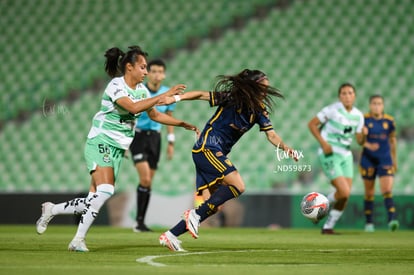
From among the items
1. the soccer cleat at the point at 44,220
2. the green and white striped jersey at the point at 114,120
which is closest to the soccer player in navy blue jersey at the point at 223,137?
the green and white striped jersey at the point at 114,120

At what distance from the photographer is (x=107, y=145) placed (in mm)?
7863

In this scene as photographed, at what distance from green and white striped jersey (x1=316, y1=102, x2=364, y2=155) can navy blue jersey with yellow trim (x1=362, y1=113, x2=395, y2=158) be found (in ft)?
4.92

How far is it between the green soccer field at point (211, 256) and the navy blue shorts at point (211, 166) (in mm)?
689

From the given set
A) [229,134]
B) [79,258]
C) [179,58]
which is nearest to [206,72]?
[179,58]

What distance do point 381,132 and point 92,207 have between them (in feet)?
22.9

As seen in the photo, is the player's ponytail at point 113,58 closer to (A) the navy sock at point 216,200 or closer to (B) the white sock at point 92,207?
(B) the white sock at point 92,207

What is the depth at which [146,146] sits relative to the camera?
11781mm

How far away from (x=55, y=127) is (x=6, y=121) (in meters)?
1.13

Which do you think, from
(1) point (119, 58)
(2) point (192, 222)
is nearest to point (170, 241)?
(2) point (192, 222)

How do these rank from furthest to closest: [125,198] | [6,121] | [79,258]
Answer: [6,121]
[125,198]
[79,258]

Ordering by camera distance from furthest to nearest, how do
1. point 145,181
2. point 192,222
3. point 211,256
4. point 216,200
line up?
point 145,181, point 216,200, point 192,222, point 211,256

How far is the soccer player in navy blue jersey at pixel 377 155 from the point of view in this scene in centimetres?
1316

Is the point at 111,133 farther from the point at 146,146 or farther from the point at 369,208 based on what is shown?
the point at 369,208

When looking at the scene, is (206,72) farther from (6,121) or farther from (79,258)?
(79,258)
